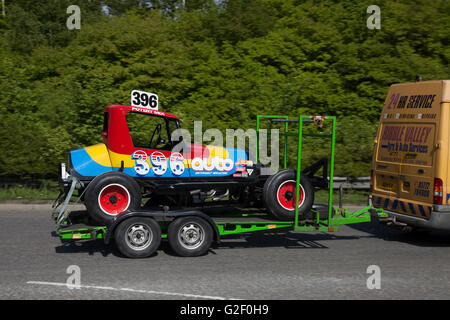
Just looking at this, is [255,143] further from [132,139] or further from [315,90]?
[315,90]

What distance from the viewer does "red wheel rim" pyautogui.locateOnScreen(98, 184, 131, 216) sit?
8.28 meters

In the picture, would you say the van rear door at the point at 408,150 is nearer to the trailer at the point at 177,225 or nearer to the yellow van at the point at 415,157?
the yellow van at the point at 415,157

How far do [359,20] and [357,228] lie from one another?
45.0 ft

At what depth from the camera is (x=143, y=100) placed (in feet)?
29.8

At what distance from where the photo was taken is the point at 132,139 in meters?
8.91

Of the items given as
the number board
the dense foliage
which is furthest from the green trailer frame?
the dense foliage

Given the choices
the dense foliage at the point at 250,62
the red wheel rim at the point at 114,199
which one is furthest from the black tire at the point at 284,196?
the dense foliage at the point at 250,62

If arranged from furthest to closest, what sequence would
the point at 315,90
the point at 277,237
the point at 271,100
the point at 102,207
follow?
the point at 315,90, the point at 271,100, the point at 277,237, the point at 102,207

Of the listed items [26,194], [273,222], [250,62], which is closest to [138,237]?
[273,222]

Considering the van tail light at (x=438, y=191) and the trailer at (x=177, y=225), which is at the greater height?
the van tail light at (x=438, y=191)

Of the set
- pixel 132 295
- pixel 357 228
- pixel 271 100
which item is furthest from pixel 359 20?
pixel 132 295

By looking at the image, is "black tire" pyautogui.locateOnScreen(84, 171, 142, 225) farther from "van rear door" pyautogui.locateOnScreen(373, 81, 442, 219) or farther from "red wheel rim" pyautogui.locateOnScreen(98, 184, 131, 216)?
"van rear door" pyautogui.locateOnScreen(373, 81, 442, 219)

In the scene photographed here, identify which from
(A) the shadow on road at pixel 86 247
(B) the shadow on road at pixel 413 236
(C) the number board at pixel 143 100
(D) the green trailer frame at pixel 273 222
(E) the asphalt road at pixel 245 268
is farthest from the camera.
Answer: (B) the shadow on road at pixel 413 236

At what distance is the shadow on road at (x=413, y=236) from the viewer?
9.86m
